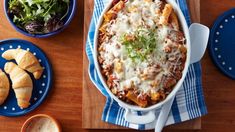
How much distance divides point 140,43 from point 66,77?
1.53ft

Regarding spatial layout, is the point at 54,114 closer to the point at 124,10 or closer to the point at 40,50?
the point at 40,50

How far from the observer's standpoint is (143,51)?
1312mm

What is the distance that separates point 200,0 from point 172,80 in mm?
467

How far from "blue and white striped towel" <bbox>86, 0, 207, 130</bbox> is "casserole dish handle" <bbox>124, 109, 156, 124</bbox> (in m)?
0.14

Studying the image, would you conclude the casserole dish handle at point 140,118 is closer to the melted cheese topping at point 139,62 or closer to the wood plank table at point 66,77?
the melted cheese topping at point 139,62

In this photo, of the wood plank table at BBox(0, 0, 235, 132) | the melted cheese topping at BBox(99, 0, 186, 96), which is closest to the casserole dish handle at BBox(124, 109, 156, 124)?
the melted cheese topping at BBox(99, 0, 186, 96)

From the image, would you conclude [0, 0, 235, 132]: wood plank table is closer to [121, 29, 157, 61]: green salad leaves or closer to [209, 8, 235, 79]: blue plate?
[209, 8, 235, 79]: blue plate

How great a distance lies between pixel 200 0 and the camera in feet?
5.41

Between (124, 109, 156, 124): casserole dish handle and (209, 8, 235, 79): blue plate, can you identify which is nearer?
(124, 109, 156, 124): casserole dish handle

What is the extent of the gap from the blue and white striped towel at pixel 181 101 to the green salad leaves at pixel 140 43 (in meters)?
0.25

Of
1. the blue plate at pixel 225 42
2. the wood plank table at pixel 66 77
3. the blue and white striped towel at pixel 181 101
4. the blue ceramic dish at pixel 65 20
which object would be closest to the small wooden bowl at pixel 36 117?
the wood plank table at pixel 66 77

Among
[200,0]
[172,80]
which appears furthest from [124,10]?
[200,0]

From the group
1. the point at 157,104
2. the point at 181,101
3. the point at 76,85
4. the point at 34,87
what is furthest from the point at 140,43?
the point at 34,87

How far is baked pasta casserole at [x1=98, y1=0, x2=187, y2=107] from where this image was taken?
1313mm
